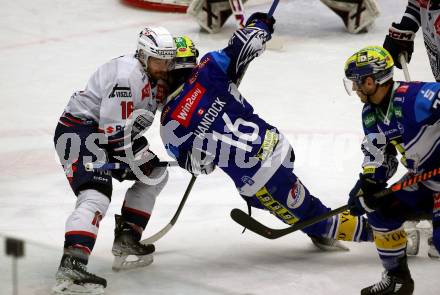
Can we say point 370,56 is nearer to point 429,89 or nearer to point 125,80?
point 429,89

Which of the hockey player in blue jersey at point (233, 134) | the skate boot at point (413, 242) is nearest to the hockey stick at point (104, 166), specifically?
the hockey player in blue jersey at point (233, 134)

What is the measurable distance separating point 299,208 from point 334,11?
3990mm

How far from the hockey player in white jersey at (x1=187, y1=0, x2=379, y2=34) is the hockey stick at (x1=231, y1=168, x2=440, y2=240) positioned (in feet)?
12.1

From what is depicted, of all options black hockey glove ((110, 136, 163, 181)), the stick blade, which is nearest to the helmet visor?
the stick blade

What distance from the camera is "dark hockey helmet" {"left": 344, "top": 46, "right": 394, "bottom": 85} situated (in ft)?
12.1

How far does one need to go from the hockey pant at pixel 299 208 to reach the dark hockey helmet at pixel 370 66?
1.94 ft

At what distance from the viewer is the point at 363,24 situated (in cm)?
770

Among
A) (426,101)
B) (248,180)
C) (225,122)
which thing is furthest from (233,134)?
(426,101)

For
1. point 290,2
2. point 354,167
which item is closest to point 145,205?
point 354,167

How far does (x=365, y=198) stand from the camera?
12.3 feet

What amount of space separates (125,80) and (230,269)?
3.10ft

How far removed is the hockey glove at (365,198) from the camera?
375cm

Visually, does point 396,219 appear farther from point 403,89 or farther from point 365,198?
point 403,89

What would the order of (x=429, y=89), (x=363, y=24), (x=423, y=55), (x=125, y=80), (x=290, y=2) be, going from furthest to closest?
(x=290, y=2)
(x=363, y=24)
(x=423, y=55)
(x=125, y=80)
(x=429, y=89)
